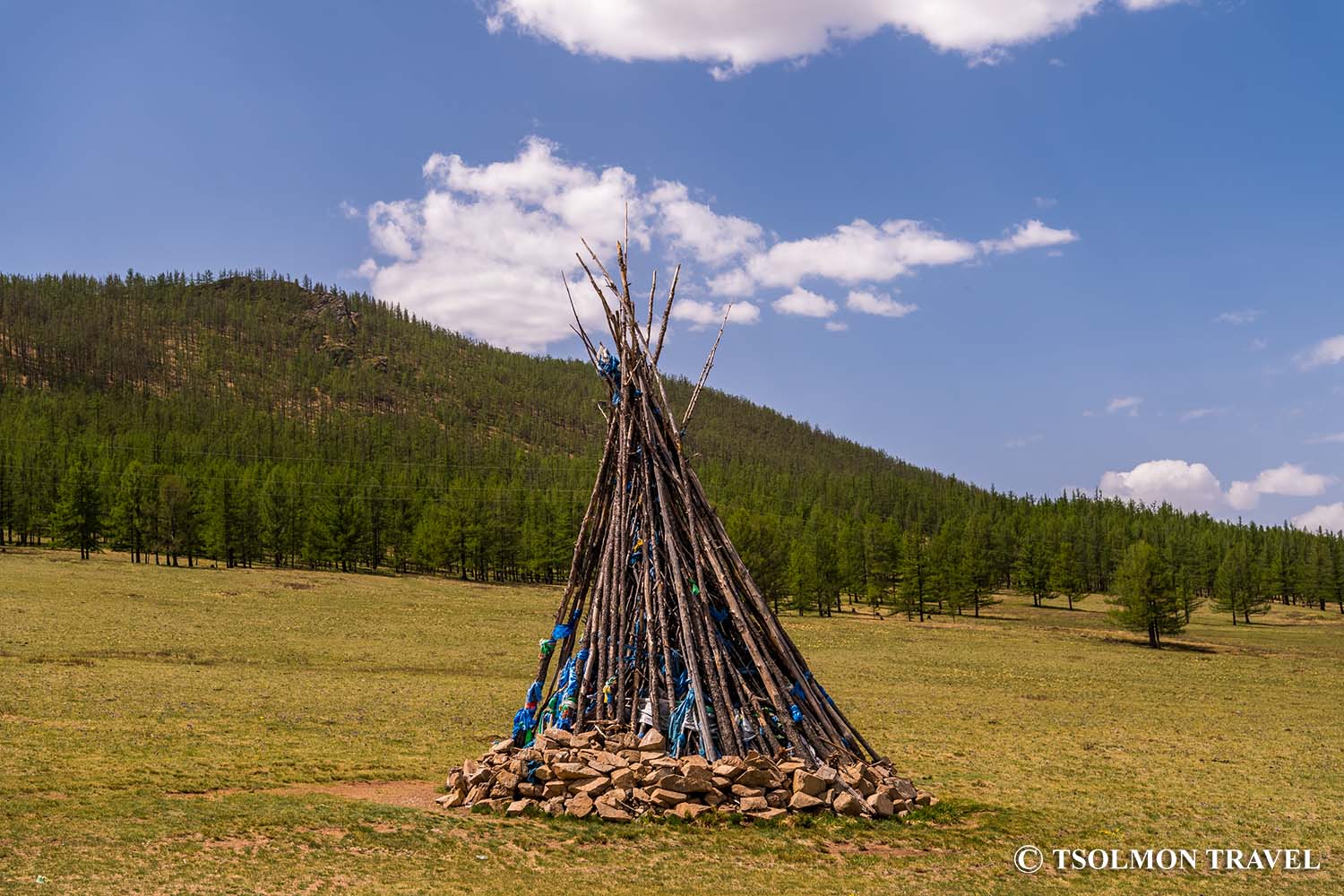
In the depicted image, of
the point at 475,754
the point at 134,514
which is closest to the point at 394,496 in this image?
the point at 134,514

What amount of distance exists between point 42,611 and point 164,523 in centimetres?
3451

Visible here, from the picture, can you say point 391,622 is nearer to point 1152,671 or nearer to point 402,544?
point 1152,671

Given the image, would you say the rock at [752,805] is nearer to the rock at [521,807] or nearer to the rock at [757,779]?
the rock at [757,779]

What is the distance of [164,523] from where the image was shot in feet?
216

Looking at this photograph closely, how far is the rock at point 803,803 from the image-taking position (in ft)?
38.7

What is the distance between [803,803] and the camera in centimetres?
1179

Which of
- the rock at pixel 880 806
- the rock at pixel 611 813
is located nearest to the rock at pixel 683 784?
the rock at pixel 611 813

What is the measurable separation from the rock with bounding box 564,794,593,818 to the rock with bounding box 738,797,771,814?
6.43 feet

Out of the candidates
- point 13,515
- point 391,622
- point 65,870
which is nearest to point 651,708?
point 65,870

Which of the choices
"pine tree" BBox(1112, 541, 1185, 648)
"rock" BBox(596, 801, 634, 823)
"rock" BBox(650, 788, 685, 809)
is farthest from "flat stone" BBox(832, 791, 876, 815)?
"pine tree" BBox(1112, 541, 1185, 648)

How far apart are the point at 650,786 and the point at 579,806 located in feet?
3.17

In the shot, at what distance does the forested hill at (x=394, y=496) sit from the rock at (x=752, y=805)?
46803 millimetres

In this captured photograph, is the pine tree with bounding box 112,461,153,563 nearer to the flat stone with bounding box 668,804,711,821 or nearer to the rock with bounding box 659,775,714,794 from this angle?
the rock with bounding box 659,775,714,794

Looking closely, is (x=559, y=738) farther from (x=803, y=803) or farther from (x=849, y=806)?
(x=849, y=806)
